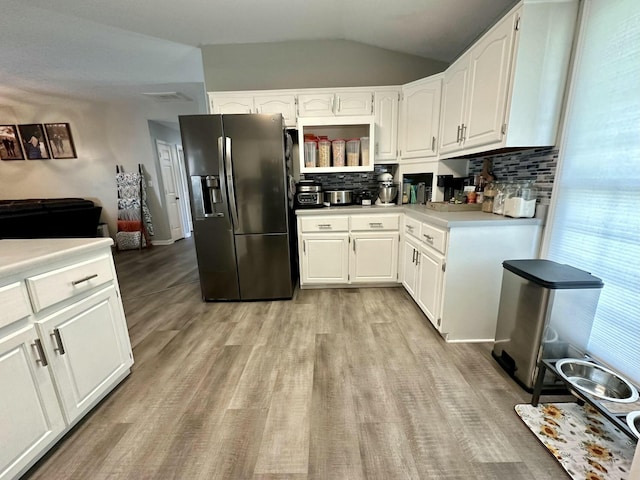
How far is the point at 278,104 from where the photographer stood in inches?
112

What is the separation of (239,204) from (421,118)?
2031mm

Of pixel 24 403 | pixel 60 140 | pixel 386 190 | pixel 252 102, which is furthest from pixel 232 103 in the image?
pixel 60 140

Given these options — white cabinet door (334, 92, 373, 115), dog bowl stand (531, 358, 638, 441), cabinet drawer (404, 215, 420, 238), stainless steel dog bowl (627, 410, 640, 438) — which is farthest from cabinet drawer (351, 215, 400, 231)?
stainless steel dog bowl (627, 410, 640, 438)

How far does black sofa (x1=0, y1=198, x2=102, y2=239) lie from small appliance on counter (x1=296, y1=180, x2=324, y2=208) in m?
3.74

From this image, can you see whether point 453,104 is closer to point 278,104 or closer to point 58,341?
point 278,104

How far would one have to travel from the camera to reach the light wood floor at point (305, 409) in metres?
1.12

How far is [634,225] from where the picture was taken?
1.27 meters

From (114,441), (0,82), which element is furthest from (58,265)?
(0,82)

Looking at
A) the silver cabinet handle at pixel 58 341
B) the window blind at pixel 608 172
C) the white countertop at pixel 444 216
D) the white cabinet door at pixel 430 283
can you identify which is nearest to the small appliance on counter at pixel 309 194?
the white countertop at pixel 444 216

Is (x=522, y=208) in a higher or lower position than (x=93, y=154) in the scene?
lower

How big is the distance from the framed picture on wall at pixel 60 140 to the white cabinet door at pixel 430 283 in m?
6.48

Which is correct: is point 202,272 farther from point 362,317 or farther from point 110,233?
point 110,233

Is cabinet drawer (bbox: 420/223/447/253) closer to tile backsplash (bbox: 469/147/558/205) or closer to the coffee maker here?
tile backsplash (bbox: 469/147/558/205)

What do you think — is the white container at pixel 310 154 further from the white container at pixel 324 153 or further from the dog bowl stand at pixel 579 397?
the dog bowl stand at pixel 579 397
